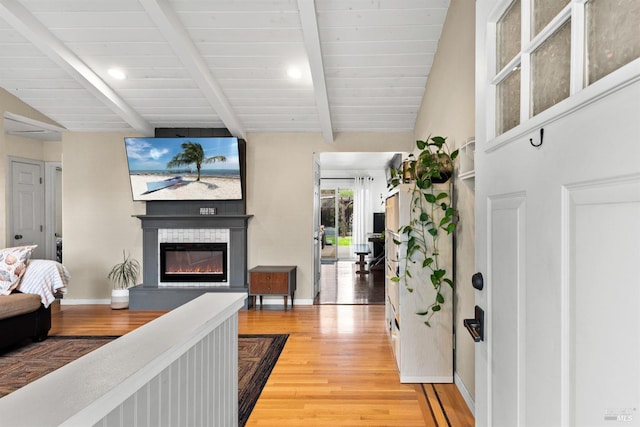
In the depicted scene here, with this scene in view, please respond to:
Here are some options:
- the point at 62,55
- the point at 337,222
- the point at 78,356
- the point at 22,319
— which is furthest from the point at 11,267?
the point at 337,222

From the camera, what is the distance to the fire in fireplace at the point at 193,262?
5.32 m

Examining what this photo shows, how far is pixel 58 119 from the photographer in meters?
5.08

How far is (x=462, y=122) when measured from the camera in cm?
283

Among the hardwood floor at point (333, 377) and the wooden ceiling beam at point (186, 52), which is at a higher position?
the wooden ceiling beam at point (186, 52)

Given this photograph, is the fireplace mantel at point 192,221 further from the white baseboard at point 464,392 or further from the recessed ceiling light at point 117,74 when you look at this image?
the white baseboard at point 464,392

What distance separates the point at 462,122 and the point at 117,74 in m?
3.46

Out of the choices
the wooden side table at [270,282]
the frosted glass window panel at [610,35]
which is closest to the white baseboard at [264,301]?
the wooden side table at [270,282]

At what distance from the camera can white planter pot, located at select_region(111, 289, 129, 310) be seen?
512cm

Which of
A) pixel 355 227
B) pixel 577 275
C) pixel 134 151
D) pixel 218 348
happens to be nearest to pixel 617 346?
pixel 577 275

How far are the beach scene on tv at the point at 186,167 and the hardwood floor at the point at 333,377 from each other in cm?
163

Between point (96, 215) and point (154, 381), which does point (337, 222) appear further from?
point (154, 381)

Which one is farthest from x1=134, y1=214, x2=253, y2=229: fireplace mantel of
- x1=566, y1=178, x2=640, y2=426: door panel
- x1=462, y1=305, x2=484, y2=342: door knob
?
x1=566, y1=178, x2=640, y2=426: door panel

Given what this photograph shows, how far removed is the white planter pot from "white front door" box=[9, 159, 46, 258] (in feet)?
6.17

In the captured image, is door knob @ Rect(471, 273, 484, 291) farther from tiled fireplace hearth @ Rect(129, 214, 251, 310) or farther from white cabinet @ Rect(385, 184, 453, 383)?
tiled fireplace hearth @ Rect(129, 214, 251, 310)
